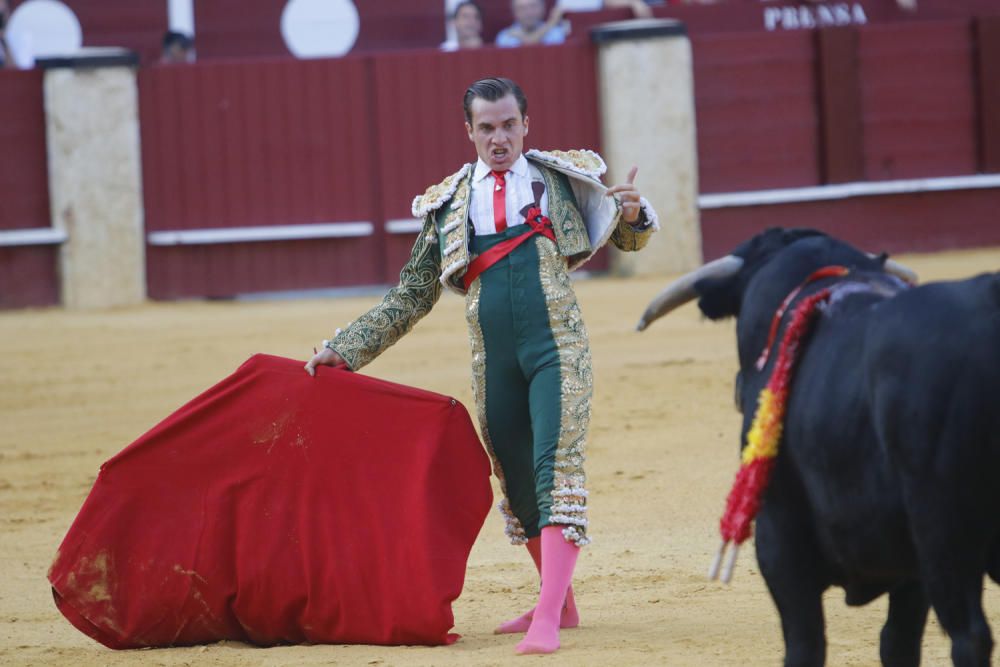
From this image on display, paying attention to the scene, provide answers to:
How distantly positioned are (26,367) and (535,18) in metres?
4.01

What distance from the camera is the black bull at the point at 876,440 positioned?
2.22m

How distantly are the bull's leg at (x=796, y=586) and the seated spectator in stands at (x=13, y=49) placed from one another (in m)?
8.25

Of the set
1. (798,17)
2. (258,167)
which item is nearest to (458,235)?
(258,167)

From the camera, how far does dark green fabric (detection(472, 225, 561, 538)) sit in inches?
136

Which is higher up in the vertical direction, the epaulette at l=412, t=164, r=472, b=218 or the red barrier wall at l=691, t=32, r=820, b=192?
the red barrier wall at l=691, t=32, r=820, b=192

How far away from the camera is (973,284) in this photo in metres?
2.30

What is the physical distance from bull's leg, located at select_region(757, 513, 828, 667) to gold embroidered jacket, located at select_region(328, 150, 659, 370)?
99 cm

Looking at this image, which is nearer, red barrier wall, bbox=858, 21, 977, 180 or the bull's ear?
the bull's ear

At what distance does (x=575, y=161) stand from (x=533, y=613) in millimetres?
1021

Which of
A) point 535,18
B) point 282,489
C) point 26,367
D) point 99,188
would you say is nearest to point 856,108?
point 535,18

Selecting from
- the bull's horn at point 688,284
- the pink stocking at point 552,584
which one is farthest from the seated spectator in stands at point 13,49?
the bull's horn at point 688,284

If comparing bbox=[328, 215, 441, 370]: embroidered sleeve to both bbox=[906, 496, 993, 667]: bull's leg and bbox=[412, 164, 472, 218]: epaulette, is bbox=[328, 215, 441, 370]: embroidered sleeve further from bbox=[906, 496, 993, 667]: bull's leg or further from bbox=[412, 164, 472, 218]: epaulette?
bbox=[906, 496, 993, 667]: bull's leg

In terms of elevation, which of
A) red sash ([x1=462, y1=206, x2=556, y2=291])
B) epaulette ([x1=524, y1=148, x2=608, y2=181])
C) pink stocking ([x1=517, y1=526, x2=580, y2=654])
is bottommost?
pink stocking ([x1=517, y1=526, x2=580, y2=654])

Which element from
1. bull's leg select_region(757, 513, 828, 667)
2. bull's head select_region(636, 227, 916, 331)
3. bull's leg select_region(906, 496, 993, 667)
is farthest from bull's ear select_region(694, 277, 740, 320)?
bull's leg select_region(906, 496, 993, 667)
